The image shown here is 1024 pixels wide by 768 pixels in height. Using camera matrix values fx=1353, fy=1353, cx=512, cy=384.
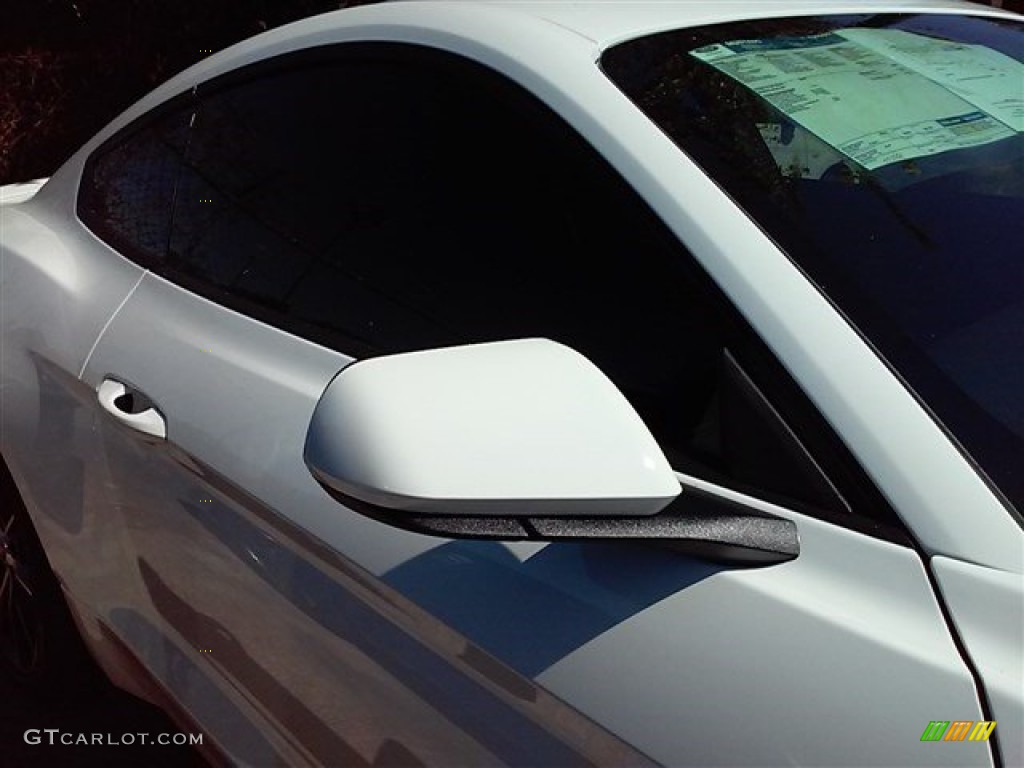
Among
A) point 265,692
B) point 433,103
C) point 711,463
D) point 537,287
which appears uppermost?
point 433,103

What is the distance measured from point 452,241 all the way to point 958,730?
959 millimetres

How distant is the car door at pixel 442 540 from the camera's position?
1313 millimetres

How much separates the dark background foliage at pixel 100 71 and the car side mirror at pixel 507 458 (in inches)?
224

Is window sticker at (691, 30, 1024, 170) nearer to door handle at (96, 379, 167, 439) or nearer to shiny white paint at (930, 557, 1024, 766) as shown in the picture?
shiny white paint at (930, 557, 1024, 766)

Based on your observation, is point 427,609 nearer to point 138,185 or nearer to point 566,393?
point 566,393

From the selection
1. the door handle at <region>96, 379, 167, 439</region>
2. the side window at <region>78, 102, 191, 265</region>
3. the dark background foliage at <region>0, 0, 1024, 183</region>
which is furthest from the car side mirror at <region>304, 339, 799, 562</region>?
the dark background foliage at <region>0, 0, 1024, 183</region>

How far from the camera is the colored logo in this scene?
119 centimetres

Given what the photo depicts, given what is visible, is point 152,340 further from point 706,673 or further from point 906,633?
point 906,633

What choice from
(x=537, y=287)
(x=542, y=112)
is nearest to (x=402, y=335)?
(x=537, y=287)

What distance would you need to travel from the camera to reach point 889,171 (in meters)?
1.69

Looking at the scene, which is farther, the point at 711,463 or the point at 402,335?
the point at 402,335

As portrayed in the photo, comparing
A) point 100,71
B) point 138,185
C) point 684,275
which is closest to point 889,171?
point 684,275

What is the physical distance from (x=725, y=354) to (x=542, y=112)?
18.6 inches

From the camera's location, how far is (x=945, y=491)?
4.31 feet
